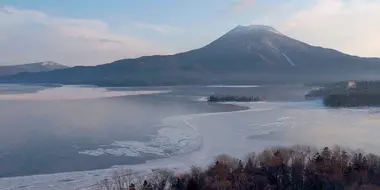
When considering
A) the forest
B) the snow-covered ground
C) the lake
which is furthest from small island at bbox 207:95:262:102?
the forest

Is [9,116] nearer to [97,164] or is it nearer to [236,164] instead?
[97,164]

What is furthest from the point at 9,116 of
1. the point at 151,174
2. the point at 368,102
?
the point at 368,102

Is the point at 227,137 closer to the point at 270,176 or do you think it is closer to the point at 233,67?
the point at 270,176

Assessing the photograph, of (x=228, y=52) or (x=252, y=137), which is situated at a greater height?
(x=228, y=52)

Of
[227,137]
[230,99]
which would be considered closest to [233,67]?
[230,99]

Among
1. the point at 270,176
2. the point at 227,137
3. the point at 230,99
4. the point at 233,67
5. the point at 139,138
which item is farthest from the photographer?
the point at 233,67
